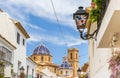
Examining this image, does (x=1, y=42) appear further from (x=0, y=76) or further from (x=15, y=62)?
(x=15, y=62)

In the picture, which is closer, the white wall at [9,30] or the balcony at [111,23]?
the balcony at [111,23]

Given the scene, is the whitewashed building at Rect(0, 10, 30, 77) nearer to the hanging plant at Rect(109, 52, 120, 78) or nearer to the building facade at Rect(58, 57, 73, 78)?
the hanging plant at Rect(109, 52, 120, 78)

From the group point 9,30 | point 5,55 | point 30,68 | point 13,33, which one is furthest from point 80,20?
point 30,68

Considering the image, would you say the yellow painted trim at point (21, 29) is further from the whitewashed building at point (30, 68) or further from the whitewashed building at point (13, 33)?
the whitewashed building at point (30, 68)

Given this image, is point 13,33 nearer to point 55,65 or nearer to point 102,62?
point 102,62

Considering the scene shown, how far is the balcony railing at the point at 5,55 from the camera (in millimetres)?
24328

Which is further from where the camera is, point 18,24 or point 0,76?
point 18,24

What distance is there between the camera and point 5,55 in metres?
25.7

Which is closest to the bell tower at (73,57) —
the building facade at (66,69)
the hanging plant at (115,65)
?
the building facade at (66,69)

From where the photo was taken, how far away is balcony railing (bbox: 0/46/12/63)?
79.8 feet

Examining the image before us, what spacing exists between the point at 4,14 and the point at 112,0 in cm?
2431

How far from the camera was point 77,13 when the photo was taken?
438 inches

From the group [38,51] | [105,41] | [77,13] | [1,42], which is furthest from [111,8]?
[38,51]

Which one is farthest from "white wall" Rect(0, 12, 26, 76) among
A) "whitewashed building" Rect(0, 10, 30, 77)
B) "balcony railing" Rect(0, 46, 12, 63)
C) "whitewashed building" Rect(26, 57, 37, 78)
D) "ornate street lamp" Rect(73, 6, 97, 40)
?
"ornate street lamp" Rect(73, 6, 97, 40)
